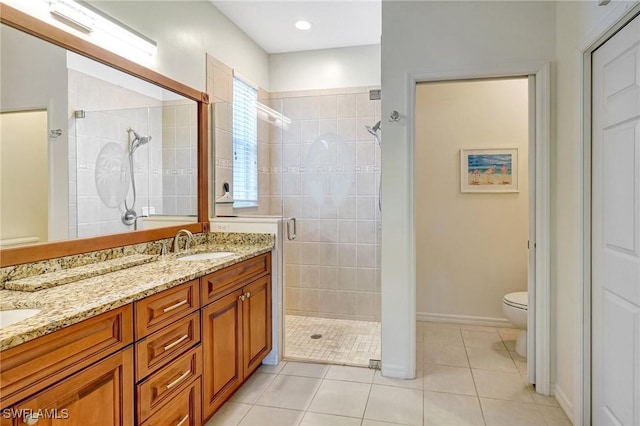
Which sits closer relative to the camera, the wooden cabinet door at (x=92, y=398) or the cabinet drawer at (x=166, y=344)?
the wooden cabinet door at (x=92, y=398)

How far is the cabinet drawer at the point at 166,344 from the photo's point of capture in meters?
1.47

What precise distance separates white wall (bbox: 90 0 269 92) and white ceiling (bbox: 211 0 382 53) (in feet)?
0.46

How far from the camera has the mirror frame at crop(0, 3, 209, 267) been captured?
158cm

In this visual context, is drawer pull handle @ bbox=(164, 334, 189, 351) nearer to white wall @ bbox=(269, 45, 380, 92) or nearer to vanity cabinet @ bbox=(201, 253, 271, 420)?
vanity cabinet @ bbox=(201, 253, 271, 420)

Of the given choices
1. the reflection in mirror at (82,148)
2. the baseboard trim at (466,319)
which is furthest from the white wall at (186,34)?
the baseboard trim at (466,319)

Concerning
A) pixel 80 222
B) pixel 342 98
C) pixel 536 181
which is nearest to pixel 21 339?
pixel 80 222

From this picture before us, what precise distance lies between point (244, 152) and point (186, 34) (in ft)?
3.34

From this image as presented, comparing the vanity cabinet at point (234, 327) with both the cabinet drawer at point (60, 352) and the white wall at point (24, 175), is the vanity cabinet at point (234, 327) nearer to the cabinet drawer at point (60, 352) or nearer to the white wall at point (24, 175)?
the cabinet drawer at point (60, 352)

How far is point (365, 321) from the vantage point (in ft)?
11.4

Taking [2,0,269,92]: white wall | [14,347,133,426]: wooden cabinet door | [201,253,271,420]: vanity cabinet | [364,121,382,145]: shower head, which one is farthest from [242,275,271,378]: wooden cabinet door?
[2,0,269,92]: white wall

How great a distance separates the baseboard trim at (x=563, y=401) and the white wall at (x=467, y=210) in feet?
4.10

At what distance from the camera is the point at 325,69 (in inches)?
156

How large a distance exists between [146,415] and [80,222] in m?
1.02

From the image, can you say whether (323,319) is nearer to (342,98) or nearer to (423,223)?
(423,223)
